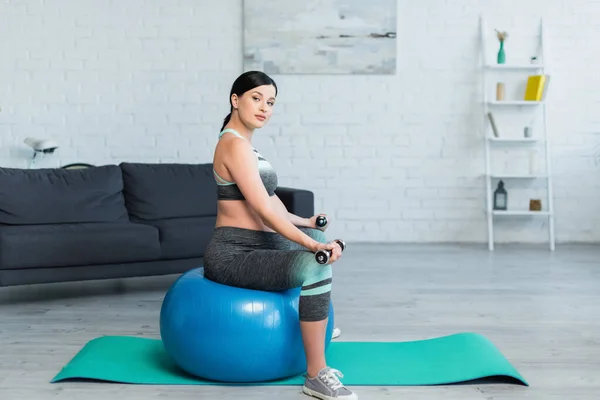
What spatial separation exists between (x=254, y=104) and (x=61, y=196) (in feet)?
7.04

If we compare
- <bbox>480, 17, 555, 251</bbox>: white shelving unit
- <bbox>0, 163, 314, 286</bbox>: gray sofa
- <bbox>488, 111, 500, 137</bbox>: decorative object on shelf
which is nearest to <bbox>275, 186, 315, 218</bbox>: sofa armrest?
<bbox>0, 163, 314, 286</bbox>: gray sofa

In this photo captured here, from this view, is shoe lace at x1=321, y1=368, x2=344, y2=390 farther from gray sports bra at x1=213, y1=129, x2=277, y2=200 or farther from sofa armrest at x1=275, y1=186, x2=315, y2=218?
sofa armrest at x1=275, y1=186, x2=315, y2=218

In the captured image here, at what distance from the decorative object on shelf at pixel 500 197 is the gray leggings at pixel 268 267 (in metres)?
3.90

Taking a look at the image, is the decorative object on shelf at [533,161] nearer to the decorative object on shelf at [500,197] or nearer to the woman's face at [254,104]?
the decorative object on shelf at [500,197]

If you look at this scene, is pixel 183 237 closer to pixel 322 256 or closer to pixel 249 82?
pixel 249 82

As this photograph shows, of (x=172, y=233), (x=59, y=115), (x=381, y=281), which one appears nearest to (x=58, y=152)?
(x=59, y=115)

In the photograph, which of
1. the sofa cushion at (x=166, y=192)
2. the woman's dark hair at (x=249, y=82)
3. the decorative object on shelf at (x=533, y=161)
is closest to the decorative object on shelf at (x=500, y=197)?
the decorative object on shelf at (x=533, y=161)

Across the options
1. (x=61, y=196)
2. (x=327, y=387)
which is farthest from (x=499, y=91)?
(x=327, y=387)

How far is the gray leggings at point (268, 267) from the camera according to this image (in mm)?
2699

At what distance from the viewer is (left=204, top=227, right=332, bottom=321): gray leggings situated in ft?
8.86

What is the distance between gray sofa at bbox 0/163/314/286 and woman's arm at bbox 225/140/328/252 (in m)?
1.73

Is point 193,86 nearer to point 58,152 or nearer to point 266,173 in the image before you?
point 58,152

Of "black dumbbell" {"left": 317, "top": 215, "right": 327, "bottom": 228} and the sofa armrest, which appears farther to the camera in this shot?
the sofa armrest

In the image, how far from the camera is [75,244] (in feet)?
14.0
